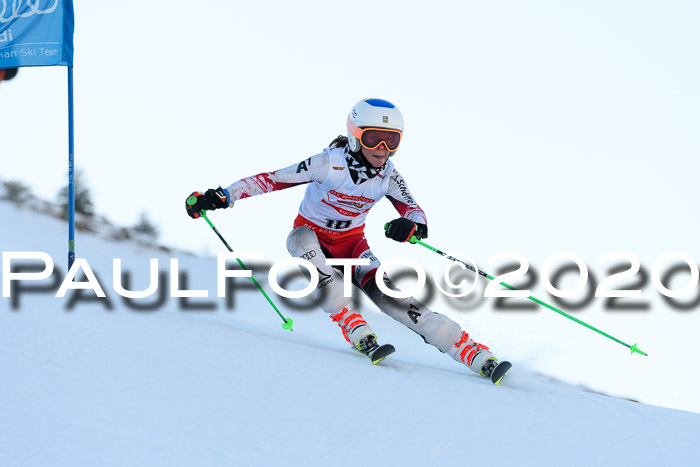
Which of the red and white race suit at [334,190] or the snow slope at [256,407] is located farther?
the red and white race suit at [334,190]

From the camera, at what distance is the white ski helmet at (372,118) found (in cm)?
461

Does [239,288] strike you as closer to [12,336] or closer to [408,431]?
[12,336]

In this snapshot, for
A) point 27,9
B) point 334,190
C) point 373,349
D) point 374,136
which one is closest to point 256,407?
point 373,349

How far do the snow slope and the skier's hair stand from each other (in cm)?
141

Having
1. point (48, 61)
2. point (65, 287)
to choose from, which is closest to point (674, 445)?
point (65, 287)

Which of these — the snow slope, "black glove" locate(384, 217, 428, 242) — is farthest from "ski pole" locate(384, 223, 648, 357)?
the snow slope

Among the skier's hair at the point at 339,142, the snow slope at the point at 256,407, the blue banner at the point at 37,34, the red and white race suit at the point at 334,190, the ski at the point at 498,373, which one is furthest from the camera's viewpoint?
the blue banner at the point at 37,34

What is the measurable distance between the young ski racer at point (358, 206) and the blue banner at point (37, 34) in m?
2.48

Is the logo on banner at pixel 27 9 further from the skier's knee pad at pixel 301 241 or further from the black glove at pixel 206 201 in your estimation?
the skier's knee pad at pixel 301 241

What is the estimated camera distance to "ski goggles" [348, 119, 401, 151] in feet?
15.1

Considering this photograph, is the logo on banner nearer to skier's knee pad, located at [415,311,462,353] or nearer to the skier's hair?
the skier's hair

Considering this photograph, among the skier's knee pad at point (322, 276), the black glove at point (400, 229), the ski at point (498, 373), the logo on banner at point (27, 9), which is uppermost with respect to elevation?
the logo on banner at point (27, 9)

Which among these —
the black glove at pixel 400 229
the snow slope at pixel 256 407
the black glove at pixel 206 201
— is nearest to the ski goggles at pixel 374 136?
the black glove at pixel 400 229

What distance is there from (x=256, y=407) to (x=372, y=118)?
6.85 ft
